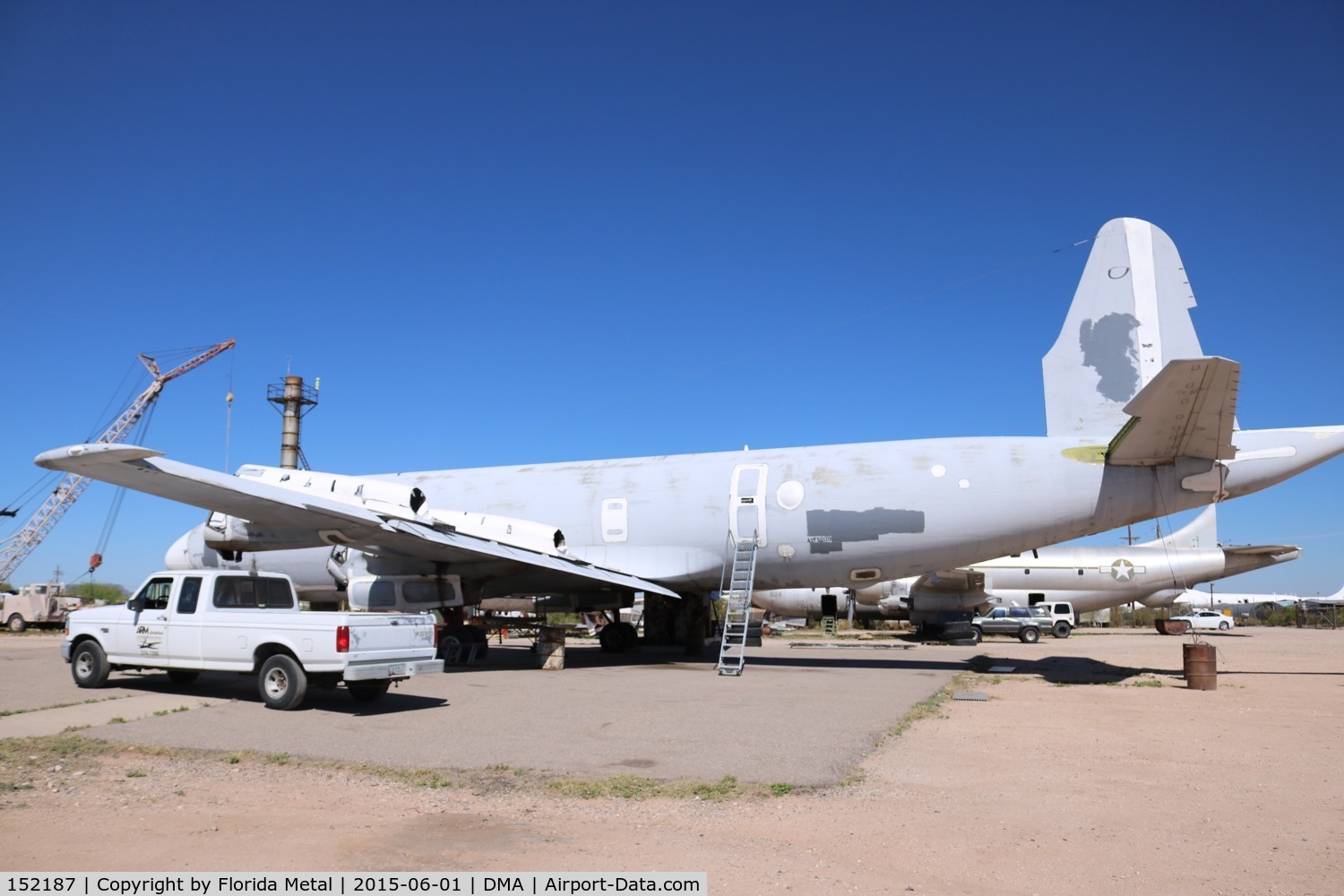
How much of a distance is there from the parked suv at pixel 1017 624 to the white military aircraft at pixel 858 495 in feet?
57.2

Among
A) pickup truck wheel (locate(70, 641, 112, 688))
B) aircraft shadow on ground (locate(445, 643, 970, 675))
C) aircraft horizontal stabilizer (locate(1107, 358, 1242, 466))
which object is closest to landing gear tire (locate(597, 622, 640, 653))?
aircraft shadow on ground (locate(445, 643, 970, 675))

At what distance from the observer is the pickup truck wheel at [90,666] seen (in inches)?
493

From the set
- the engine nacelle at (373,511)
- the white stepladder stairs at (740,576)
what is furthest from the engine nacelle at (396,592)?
the white stepladder stairs at (740,576)

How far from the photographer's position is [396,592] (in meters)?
16.4

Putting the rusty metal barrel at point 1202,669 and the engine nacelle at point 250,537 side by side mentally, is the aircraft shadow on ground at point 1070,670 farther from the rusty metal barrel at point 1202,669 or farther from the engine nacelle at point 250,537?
the engine nacelle at point 250,537

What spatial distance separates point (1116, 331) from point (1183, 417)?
2754mm

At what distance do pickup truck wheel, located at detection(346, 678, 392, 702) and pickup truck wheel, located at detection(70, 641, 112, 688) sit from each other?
13.5 feet

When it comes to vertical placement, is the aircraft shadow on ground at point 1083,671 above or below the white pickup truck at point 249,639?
below

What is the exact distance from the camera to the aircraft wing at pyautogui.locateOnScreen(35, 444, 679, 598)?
1252cm

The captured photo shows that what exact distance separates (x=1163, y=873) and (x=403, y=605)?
1407cm

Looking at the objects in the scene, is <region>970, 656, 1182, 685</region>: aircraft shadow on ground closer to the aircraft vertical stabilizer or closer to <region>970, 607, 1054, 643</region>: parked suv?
the aircraft vertical stabilizer

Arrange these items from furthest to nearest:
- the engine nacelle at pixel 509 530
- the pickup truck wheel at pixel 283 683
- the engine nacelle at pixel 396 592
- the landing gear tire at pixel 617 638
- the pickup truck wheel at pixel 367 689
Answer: the landing gear tire at pixel 617 638 → the engine nacelle at pixel 509 530 → the engine nacelle at pixel 396 592 → the pickup truck wheel at pixel 367 689 → the pickup truck wheel at pixel 283 683

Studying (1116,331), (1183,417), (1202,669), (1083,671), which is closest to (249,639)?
(1183,417)
